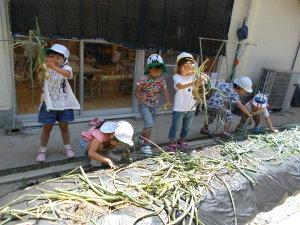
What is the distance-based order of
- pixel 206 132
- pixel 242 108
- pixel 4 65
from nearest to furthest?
pixel 4 65, pixel 242 108, pixel 206 132

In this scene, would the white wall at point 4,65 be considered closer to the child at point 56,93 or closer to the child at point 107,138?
the child at point 56,93

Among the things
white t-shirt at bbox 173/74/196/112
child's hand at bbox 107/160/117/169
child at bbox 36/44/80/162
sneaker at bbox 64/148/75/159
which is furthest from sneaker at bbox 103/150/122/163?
white t-shirt at bbox 173/74/196/112

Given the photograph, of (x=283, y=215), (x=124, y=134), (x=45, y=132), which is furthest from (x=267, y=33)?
(x=45, y=132)

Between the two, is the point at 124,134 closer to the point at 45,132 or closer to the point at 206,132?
the point at 45,132

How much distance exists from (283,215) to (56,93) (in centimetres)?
320

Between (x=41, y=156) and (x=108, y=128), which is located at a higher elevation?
(x=108, y=128)

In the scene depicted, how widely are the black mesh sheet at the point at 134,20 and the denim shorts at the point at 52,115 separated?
143cm

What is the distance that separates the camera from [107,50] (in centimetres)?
591

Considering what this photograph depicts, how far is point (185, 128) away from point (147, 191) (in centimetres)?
240

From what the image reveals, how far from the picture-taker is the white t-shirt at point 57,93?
12.4ft

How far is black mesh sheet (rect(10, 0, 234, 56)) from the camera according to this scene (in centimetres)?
454

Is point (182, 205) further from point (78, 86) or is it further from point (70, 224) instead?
point (78, 86)

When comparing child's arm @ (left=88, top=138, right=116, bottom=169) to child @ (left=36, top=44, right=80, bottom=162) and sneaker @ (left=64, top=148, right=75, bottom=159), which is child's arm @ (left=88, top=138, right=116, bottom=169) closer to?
child @ (left=36, top=44, right=80, bottom=162)

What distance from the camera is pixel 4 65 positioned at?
4766 millimetres
